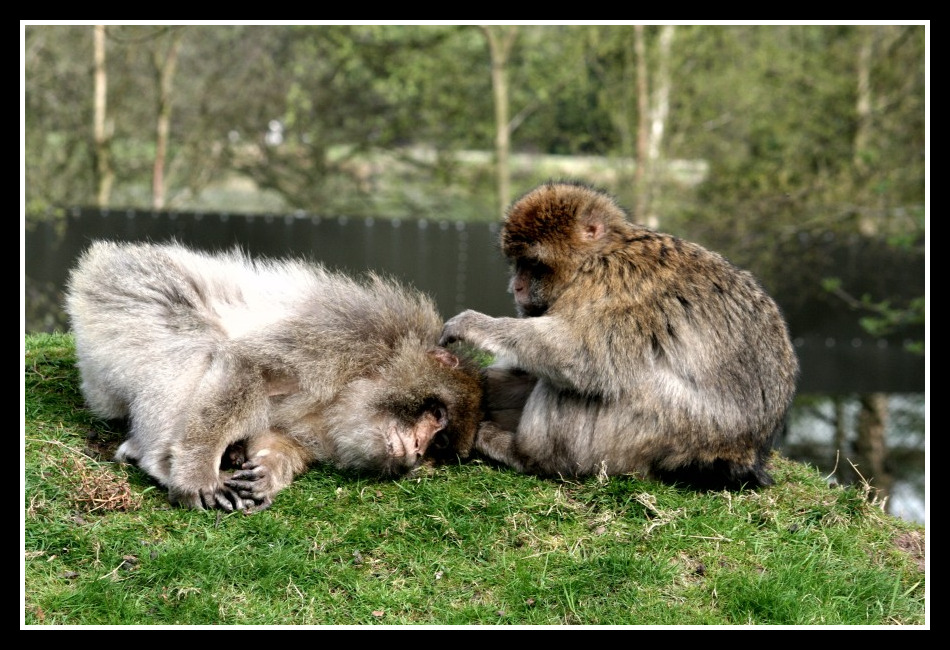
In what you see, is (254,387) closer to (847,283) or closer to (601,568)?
(601,568)

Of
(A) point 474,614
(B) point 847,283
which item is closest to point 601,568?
(A) point 474,614

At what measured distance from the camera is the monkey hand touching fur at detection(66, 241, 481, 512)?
5.23m

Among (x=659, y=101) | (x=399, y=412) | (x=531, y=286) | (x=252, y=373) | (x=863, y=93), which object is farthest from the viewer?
(x=659, y=101)

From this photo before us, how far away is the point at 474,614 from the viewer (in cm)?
466

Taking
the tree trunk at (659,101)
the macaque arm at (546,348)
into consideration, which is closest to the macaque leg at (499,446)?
the macaque arm at (546,348)

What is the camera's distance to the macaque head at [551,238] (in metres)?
5.60

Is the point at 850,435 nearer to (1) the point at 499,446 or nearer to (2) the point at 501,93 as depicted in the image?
(2) the point at 501,93

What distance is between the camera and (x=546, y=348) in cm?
523

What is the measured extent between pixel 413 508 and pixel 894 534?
2964 millimetres

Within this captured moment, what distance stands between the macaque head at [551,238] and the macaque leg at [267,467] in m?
1.61

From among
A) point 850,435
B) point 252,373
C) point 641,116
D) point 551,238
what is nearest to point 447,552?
point 252,373

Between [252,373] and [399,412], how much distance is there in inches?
34.0

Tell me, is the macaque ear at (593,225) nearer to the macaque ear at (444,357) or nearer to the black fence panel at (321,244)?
the macaque ear at (444,357)

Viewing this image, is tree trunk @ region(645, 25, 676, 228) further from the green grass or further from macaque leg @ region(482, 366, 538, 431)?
the green grass
